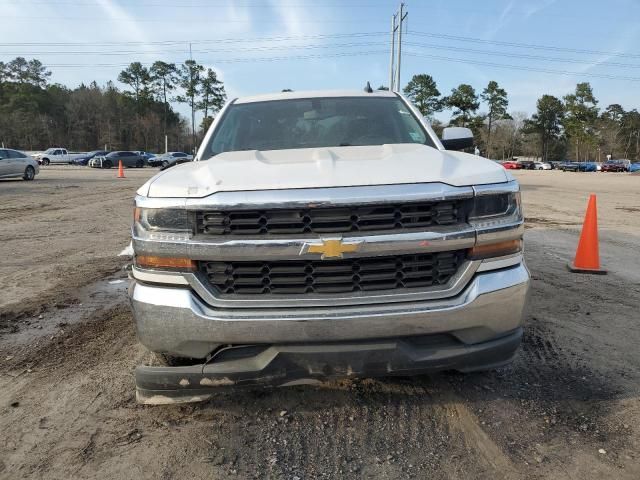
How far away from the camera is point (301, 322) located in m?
2.28

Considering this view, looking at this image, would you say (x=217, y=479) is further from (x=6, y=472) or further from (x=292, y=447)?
(x=6, y=472)

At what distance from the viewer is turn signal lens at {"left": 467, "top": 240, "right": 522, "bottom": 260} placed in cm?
241

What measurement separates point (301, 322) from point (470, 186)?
41.2 inches

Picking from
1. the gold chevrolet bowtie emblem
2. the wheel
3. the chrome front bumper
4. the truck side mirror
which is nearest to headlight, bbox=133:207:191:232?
the chrome front bumper

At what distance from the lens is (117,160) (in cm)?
4819

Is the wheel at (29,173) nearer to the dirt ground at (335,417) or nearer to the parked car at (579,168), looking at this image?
the dirt ground at (335,417)

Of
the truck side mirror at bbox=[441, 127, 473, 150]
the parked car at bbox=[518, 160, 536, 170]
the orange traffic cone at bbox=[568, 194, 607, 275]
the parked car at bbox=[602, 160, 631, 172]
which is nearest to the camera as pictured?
the truck side mirror at bbox=[441, 127, 473, 150]

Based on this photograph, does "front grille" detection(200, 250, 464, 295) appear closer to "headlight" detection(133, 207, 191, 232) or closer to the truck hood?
"headlight" detection(133, 207, 191, 232)

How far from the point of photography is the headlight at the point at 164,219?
235 cm

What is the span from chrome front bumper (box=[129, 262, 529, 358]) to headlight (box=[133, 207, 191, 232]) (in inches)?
11.2

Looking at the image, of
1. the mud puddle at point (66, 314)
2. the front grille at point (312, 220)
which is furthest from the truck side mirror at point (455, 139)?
the mud puddle at point (66, 314)

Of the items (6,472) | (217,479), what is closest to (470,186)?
(217,479)

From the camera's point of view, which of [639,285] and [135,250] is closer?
[135,250]

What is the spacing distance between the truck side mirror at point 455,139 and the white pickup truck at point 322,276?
4.92 feet
